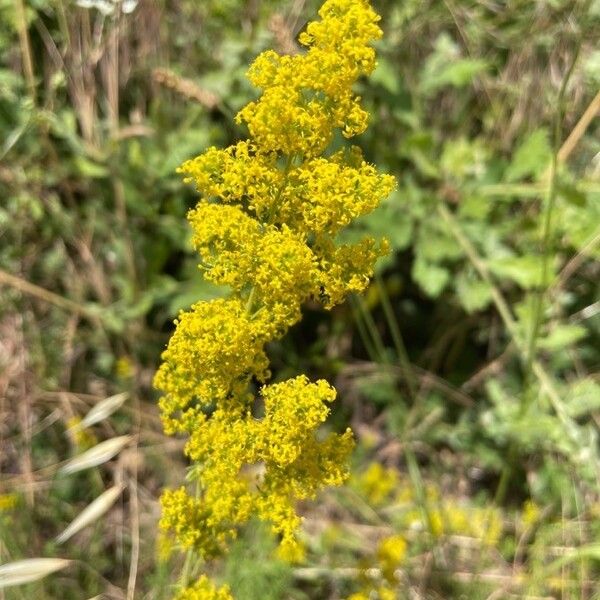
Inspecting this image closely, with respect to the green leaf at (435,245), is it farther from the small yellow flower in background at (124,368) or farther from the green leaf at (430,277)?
the small yellow flower in background at (124,368)

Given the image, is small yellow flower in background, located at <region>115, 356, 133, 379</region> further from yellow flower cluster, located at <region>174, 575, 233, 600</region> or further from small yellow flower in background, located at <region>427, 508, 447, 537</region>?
yellow flower cluster, located at <region>174, 575, 233, 600</region>

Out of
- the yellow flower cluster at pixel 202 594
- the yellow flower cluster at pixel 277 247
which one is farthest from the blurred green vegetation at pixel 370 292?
the yellow flower cluster at pixel 277 247

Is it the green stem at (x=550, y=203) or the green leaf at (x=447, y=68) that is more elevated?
the green leaf at (x=447, y=68)

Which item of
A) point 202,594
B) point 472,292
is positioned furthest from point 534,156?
point 202,594

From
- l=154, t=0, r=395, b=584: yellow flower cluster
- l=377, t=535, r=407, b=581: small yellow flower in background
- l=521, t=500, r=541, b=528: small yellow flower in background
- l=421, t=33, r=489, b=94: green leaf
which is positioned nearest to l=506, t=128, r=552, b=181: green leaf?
l=421, t=33, r=489, b=94: green leaf

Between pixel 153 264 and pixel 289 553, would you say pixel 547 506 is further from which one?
pixel 153 264

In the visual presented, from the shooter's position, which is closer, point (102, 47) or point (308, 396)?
point (308, 396)

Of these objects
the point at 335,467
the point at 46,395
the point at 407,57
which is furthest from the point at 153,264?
the point at 335,467
